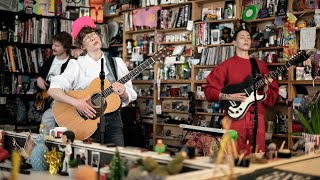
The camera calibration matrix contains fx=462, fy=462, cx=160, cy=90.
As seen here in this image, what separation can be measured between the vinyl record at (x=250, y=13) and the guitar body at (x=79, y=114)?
2.66 meters

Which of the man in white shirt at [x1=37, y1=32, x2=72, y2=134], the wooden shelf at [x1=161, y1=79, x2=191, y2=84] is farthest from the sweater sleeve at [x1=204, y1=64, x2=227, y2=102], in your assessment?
the wooden shelf at [x1=161, y1=79, x2=191, y2=84]

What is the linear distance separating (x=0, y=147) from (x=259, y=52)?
3.38 metres

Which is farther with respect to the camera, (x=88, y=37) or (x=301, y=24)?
(x=301, y=24)

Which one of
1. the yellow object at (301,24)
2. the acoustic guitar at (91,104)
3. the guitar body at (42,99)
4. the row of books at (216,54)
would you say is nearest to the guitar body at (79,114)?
the acoustic guitar at (91,104)

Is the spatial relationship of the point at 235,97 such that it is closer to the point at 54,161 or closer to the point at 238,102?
the point at 238,102

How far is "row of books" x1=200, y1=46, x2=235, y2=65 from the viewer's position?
5.53 m

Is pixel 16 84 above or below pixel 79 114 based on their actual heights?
above

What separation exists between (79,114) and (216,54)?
2.88m

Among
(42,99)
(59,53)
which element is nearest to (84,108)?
(59,53)

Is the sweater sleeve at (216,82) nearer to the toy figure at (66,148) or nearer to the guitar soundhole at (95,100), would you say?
the guitar soundhole at (95,100)

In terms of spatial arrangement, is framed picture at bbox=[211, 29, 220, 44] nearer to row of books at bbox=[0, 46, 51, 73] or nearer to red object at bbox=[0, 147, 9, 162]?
row of books at bbox=[0, 46, 51, 73]

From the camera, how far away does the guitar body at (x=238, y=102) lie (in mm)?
3639

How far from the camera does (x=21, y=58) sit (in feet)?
20.0

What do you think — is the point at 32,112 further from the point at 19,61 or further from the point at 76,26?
the point at 76,26
